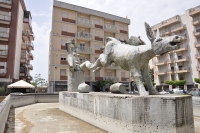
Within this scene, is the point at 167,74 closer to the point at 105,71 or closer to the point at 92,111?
the point at 105,71

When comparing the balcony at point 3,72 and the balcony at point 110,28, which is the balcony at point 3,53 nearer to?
the balcony at point 3,72

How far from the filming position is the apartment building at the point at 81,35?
26.5 metres

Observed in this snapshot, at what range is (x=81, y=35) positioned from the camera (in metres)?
29.3

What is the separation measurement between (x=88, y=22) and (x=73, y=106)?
24.8 meters

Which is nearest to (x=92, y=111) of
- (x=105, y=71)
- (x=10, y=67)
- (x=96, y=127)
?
(x=96, y=127)

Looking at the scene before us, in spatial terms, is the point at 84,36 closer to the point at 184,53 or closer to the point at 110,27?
the point at 110,27

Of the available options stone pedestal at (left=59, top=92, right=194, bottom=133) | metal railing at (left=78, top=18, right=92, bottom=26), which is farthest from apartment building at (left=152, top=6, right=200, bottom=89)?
stone pedestal at (left=59, top=92, right=194, bottom=133)

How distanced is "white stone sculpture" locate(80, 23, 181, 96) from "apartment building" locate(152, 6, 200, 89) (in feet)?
98.0

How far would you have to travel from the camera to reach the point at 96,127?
5.60 m

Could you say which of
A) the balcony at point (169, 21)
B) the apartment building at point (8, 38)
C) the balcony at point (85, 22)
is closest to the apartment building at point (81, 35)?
the balcony at point (85, 22)

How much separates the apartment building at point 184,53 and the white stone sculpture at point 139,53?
2986 cm

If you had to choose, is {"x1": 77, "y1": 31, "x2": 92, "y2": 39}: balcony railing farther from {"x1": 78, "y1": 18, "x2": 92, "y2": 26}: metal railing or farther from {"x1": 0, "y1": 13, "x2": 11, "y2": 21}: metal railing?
{"x1": 0, "y1": 13, "x2": 11, "y2": 21}: metal railing

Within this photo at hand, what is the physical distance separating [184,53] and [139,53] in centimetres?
3313

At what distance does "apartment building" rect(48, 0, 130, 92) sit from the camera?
2653 cm
